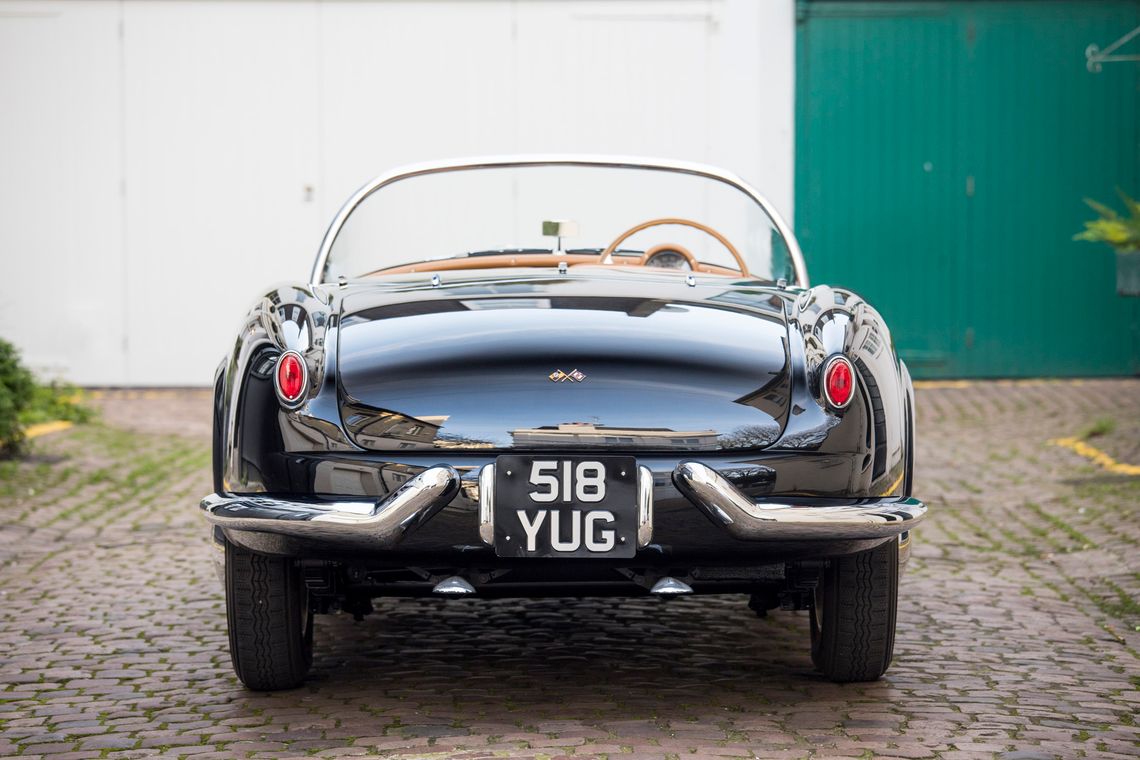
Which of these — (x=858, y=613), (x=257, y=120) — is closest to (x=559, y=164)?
(x=858, y=613)

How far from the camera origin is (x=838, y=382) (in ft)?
12.0

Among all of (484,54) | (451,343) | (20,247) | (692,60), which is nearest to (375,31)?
(484,54)

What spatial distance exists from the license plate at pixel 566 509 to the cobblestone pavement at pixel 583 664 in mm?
451

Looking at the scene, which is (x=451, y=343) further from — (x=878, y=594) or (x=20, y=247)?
(x=20, y=247)

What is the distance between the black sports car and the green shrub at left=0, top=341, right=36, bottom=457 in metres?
4.56

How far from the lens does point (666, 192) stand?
496 centimetres

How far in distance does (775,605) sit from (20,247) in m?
10.3

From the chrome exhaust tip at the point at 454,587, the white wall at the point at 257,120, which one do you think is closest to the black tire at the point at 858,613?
the chrome exhaust tip at the point at 454,587

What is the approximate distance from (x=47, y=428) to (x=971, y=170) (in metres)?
7.32

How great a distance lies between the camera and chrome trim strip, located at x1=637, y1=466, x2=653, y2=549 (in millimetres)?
3469

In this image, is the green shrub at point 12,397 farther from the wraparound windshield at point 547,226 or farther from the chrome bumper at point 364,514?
the chrome bumper at point 364,514

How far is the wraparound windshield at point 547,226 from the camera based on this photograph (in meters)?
4.95

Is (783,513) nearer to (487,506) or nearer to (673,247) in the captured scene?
(487,506)

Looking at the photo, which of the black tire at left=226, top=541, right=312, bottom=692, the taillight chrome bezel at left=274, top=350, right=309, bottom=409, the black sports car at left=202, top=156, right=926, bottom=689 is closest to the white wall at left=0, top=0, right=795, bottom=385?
the black sports car at left=202, top=156, right=926, bottom=689
